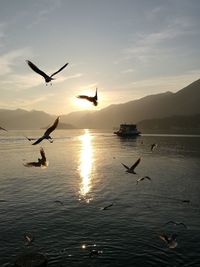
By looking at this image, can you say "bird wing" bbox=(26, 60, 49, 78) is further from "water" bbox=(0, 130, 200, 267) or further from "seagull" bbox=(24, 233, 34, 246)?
"seagull" bbox=(24, 233, 34, 246)

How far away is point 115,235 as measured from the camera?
99.8 ft

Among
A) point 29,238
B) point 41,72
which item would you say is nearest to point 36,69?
point 41,72

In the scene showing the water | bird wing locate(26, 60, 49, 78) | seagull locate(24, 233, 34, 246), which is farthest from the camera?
seagull locate(24, 233, 34, 246)

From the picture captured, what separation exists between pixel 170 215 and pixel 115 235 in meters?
8.81

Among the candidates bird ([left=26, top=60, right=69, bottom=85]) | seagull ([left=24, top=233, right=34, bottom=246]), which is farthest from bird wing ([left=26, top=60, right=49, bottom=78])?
seagull ([left=24, top=233, right=34, bottom=246])

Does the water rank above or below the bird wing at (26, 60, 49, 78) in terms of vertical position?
below

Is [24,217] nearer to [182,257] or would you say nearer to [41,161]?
[182,257]

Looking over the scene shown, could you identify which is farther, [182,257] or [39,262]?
[182,257]

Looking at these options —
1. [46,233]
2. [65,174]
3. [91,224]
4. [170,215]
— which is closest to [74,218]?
[91,224]

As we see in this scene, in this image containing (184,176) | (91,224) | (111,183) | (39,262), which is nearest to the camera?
(39,262)

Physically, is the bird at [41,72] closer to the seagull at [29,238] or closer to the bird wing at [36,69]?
the bird wing at [36,69]

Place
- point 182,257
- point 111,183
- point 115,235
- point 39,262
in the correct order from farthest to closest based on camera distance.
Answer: point 111,183 → point 115,235 → point 182,257 → point 39,262

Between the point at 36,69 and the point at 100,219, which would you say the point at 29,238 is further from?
the point at 36,69

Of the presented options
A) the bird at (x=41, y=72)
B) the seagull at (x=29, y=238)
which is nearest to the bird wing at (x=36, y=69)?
the bird at (x=41, y=72)
